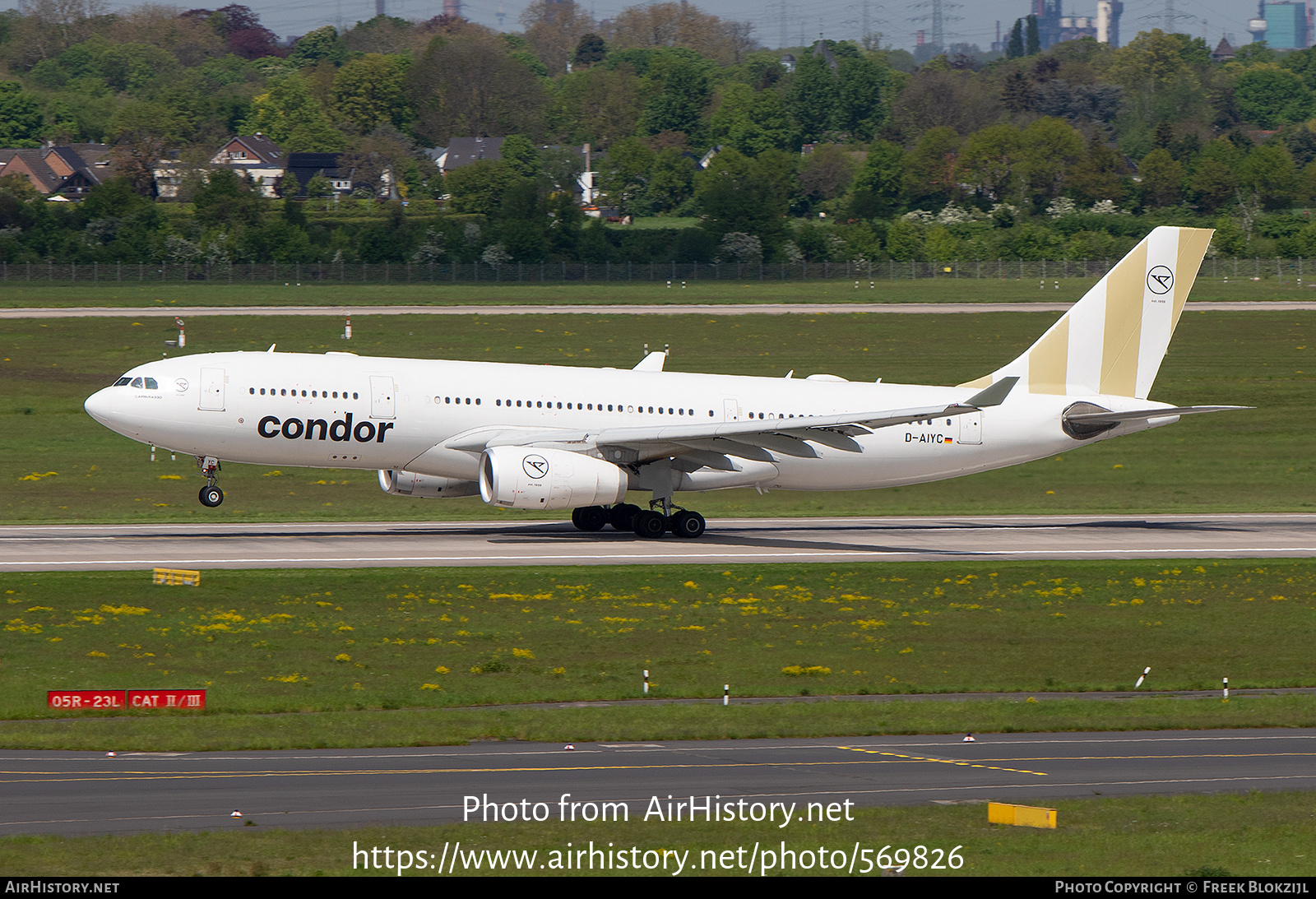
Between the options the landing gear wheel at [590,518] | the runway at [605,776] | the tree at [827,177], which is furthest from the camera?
the tree at [827,177]

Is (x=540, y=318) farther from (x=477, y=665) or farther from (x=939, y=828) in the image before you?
(x=939, y=828)

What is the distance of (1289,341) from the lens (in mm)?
90688

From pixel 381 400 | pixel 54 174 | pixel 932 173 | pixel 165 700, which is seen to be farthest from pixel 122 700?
pixel 54 174

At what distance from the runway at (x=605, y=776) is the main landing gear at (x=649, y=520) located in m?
22.6

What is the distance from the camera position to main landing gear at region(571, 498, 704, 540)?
4675 cm

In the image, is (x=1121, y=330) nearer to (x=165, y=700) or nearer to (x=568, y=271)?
(x=165, y=700)

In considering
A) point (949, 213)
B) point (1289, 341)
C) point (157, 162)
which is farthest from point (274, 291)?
point (157, 162)

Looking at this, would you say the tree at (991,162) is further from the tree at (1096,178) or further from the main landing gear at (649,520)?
the main landing gear at (649,520)

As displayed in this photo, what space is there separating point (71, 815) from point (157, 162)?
18626 cm

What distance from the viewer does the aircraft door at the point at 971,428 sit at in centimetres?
4906

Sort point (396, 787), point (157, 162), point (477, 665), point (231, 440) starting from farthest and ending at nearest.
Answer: point (157, 162) → point (231, 440) → point (477, 665) → point (396, 787)

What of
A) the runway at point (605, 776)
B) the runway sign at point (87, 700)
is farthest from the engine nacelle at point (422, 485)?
the runway at point (605, 776)

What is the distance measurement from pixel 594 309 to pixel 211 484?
5737 centimetres

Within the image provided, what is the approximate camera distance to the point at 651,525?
46.7 m
